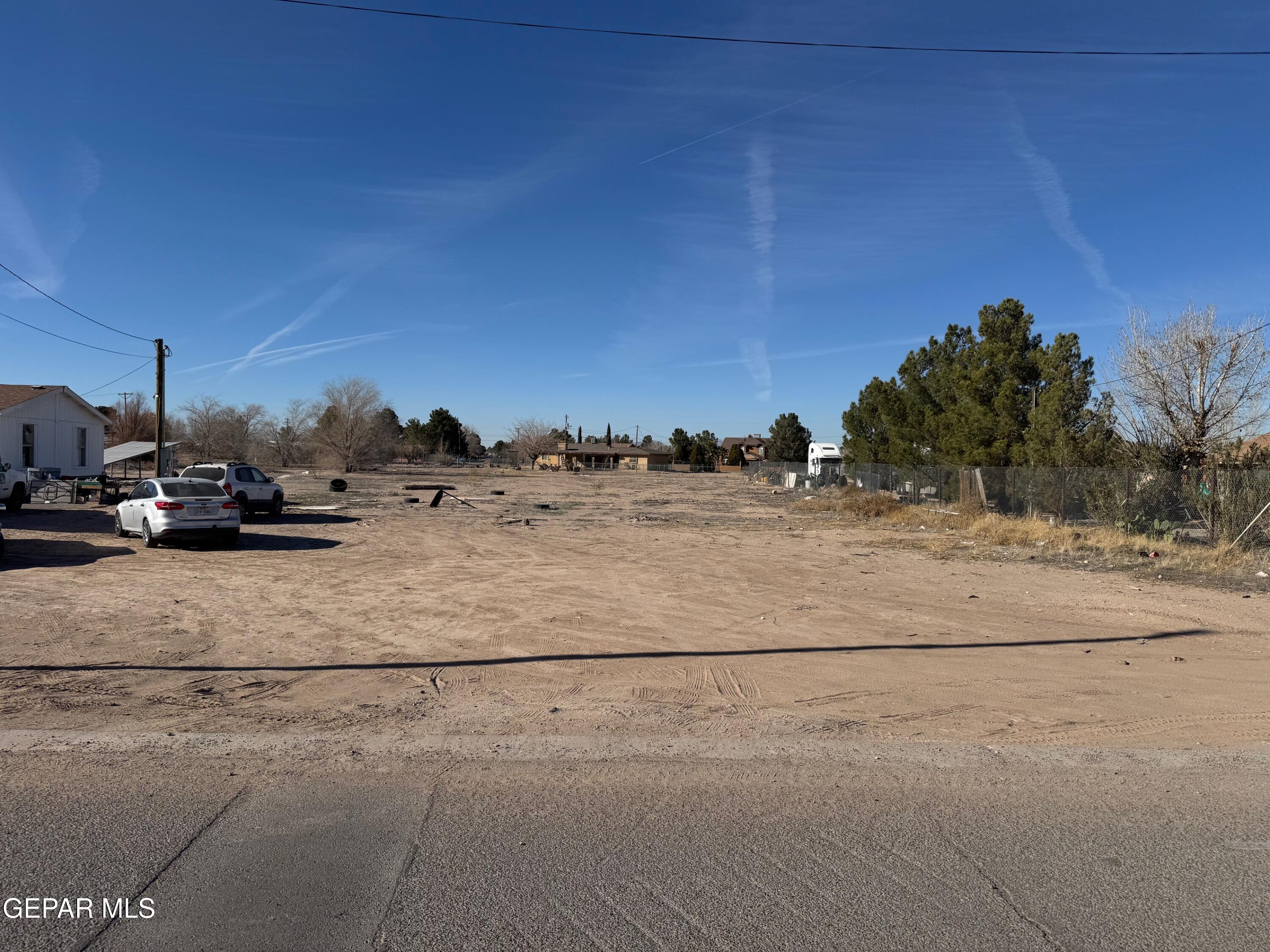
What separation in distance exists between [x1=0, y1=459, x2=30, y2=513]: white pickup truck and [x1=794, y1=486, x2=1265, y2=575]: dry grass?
26.2 metres

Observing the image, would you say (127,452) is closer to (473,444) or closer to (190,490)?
A: (190,490)

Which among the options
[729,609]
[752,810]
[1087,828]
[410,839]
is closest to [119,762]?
[410,839]

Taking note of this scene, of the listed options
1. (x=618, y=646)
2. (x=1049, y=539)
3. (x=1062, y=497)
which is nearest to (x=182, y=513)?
(x=618, y=646)

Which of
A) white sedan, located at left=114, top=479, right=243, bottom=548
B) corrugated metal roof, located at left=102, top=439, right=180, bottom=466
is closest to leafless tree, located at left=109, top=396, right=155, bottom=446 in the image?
corrugated metal roof, located at left=102, top=439, right=180, bottom=466

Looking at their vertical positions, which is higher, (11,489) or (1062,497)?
(1062,497)

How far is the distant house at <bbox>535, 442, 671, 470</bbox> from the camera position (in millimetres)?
122875

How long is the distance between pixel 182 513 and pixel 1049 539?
20.1m

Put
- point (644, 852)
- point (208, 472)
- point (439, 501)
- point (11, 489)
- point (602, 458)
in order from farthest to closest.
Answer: point (602, 458) < point (439, 501) < point (11, 489) < point (208, 472) < point (644, 852)

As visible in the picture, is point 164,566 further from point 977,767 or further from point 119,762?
point 977,767

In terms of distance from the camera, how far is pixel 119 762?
5566mm

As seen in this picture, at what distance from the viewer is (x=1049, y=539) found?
20859 mm

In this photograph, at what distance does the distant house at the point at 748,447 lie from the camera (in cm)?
12656

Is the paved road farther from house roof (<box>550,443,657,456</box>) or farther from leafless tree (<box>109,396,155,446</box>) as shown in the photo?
house roof (<box>550,443,657,456</box>)

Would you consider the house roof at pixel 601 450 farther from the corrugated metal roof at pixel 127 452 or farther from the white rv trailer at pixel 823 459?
the corrugated metal roof at pixel 127 452
